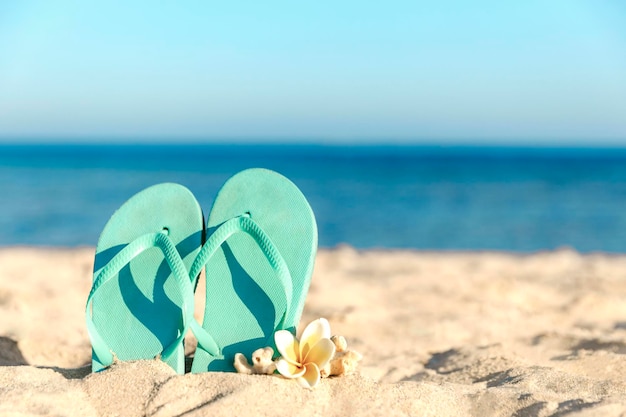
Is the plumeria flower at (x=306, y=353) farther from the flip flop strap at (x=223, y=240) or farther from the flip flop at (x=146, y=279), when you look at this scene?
the flip flop at (x=146, y=279)

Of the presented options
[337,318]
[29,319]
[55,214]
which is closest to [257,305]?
[337,318]

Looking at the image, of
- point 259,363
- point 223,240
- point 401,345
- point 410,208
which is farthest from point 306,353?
point 410,208

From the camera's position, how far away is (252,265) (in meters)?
1.93

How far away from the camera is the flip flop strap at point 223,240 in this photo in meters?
1.74

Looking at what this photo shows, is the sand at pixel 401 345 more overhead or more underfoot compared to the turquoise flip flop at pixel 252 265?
more underfoot

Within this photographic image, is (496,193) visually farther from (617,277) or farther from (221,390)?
(221,390)

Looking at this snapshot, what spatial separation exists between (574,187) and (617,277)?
494 inches

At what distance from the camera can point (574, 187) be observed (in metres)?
15.4

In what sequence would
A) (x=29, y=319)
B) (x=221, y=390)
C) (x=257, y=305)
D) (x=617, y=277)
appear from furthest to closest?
1. (x=617, y=277)
2. (x=29, y=319)
3. (x=257, y=305)
4. (x=221, y=390)

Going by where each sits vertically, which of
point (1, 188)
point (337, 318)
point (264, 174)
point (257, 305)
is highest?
point (264, 174)

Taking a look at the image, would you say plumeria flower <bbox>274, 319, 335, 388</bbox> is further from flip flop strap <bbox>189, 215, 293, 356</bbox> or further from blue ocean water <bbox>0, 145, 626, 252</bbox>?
blue ocean water <bbox>0, 145, 626, 252</bbox>

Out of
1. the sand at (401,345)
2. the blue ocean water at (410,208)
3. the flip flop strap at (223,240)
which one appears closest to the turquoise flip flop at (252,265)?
the flip flop strap at (223,240)

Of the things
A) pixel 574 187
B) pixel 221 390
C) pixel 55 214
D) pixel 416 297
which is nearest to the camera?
pixel 221 390

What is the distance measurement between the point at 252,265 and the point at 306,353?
42 cm
